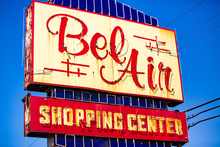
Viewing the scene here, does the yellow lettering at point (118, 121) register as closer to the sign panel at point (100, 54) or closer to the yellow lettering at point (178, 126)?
the sign panel at point (100, 54)

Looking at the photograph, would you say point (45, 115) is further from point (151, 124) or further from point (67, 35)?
point (151, 124)

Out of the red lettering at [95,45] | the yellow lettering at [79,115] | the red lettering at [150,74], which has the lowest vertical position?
the yellow lettering at [79,115]

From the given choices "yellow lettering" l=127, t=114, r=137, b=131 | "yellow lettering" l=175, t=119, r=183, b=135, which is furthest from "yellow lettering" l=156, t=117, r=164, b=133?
"yellow lettering" l=127, t=114, r=137, b=131

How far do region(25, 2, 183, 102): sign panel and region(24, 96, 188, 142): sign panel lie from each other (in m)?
1.41

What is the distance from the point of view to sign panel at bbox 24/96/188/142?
27.0 meters

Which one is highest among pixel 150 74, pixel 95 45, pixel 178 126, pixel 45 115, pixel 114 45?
pixel 114 45

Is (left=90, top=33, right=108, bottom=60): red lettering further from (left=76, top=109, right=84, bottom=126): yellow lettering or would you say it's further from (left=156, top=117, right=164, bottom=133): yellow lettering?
(left=156, top=117, right=164, bottom=133): yellow lettering

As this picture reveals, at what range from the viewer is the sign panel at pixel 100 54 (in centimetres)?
2895

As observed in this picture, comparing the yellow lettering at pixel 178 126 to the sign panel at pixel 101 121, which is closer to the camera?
the sign panel at pixel 101 121

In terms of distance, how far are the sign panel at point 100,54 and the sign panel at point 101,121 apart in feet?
4.64

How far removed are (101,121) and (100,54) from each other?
5354 millimetres

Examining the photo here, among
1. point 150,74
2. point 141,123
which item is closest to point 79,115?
point 141,123

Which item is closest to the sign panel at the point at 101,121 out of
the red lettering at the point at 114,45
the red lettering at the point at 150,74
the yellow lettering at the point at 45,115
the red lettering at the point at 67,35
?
the yellow lettering at the point at 45,115

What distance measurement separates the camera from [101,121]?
29125mm
